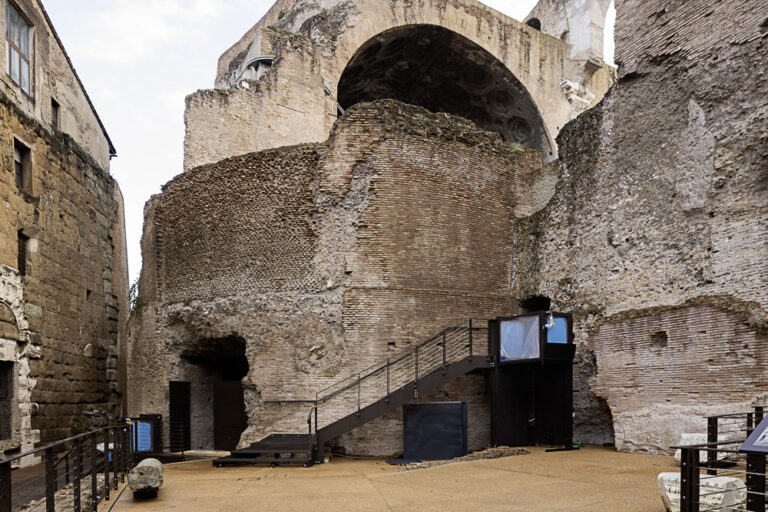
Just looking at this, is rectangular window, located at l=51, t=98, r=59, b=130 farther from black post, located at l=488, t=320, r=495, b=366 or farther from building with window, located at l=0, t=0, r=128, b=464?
black post, located at l=488, t=320, r=495, b=366

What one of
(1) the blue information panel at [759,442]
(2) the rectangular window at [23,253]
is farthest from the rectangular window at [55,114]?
(1) the blue information panel at [759,442]

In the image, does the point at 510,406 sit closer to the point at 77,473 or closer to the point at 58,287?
the point at 77,473

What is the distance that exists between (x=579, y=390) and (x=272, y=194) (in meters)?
7.37

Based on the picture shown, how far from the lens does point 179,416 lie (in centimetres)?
1460

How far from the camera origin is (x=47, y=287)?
12.5 m

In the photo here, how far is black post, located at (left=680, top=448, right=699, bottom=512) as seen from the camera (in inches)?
187

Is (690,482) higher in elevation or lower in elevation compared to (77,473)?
higher

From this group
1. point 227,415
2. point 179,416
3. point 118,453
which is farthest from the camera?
point 227,415

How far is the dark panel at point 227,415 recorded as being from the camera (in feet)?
50.2

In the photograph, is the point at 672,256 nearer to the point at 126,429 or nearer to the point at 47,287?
the point at 126,429

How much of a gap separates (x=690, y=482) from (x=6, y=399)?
1051 centimetres

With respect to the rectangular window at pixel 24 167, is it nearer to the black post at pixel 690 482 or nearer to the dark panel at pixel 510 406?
the dark panel at pixel 510 406

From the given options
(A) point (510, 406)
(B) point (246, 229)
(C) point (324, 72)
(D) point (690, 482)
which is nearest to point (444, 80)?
(C) point (324, 72)

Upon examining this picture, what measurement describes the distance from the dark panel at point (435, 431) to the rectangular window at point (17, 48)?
9580 millimetres
